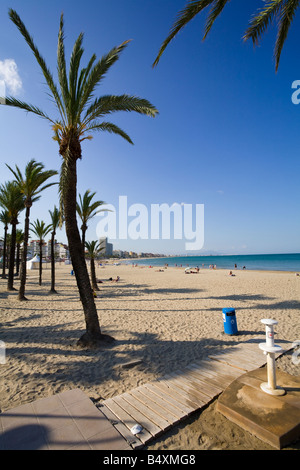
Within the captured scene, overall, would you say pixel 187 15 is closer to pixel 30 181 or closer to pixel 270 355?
pixel 270 355

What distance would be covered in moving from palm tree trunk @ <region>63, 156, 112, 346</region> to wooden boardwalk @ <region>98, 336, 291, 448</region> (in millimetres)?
2919

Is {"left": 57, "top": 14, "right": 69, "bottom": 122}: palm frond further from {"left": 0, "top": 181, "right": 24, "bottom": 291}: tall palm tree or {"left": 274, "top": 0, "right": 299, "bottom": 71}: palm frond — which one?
{"left": 0, "top": 181, "right": 24, "bottom": 291}: tall palm tree

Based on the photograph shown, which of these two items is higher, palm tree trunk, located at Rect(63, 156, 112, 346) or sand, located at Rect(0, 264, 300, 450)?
palm tree trunk, located at Rect(63, 156, 112, 346)

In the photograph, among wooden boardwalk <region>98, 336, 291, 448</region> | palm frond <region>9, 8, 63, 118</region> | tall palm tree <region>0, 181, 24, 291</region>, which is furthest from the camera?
tall palm tree <region>0, 181, 24, 291</region>

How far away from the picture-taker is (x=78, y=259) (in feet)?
21.0

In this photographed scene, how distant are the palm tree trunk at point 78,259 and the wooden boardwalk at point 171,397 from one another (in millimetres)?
2919

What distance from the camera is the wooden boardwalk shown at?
120 inches

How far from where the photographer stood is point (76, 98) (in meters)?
6.72

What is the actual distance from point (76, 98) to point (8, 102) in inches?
87.6

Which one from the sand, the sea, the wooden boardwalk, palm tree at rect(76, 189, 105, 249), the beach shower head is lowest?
the sea

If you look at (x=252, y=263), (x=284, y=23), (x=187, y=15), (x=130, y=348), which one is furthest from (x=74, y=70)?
(x=252, y=263)

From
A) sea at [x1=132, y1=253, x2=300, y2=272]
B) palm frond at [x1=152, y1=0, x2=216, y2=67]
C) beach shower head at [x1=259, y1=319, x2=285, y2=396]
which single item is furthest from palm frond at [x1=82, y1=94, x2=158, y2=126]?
sea at [x1=132, y1=253, x2=300, y2=272]

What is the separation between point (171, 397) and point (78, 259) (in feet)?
14.1
